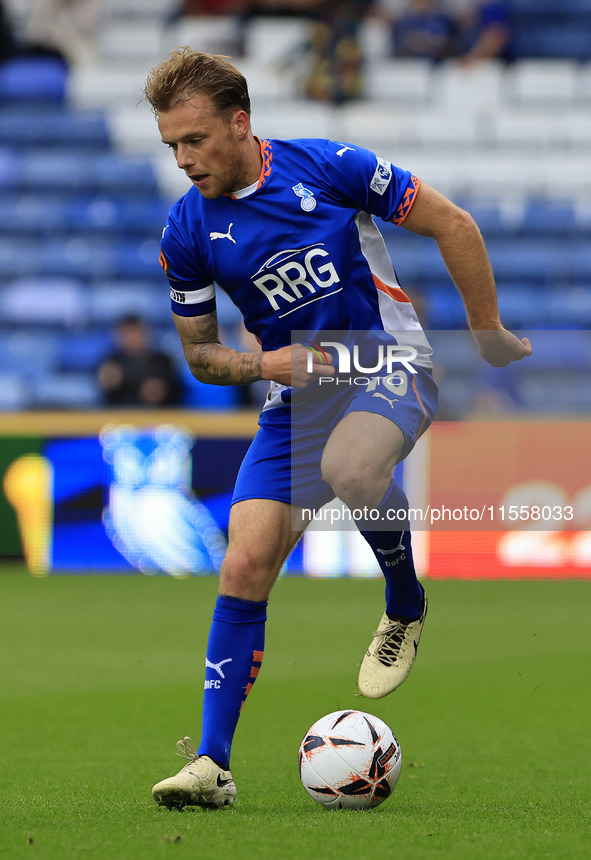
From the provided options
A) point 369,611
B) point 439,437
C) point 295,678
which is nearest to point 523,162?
point 439,437

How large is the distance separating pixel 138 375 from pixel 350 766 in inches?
272

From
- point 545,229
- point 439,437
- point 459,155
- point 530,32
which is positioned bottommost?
point 439,437

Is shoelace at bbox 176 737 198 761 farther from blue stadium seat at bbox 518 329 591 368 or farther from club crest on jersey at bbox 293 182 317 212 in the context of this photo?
blue stadium seat at bbox 518 329 591 368

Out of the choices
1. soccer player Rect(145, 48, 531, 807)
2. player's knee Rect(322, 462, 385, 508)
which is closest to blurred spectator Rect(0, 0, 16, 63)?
soccer player Rect(145, 48, 531, 807)

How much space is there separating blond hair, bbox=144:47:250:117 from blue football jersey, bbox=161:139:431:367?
0.87 ft

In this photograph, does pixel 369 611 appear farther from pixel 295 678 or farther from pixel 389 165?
pixel 389 165

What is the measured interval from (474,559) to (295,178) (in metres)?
6.14

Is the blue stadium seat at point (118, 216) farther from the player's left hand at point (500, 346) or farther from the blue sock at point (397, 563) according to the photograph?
the player's left hand at point (500, 346)

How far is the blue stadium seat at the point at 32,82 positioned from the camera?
1378 cm

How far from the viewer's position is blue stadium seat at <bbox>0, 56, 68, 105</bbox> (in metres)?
13.8

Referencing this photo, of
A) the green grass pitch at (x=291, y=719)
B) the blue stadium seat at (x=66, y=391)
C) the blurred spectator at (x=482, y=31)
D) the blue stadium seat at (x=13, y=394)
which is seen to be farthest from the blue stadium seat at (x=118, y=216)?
the green grass pitch at (x=291, y=719)

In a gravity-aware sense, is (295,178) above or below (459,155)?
below

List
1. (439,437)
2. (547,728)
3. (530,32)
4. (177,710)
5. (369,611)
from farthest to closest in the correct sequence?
(530,32) → (439,437) → (369,611) → (177,710) → (547,728)

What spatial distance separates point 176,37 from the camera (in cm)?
1440
